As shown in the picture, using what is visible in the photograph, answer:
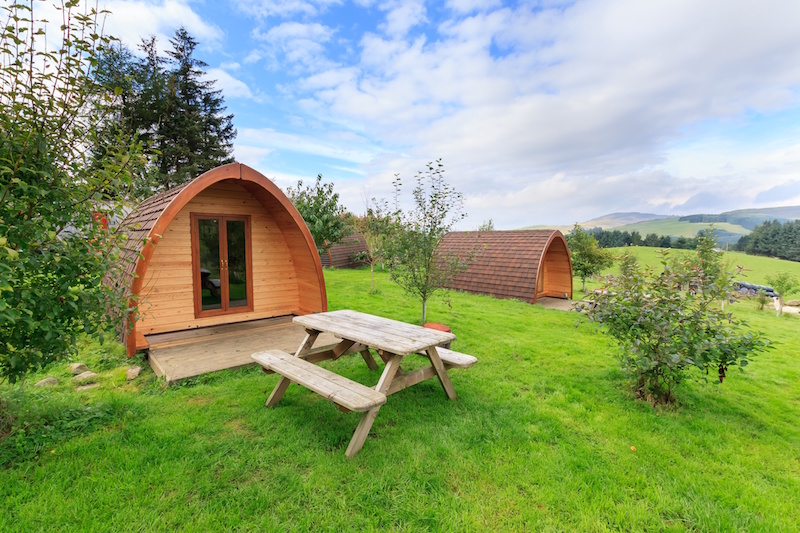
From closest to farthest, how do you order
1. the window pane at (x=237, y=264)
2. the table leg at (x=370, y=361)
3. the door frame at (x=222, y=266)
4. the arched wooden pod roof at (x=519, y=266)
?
the table leg at (x=370, y=361) < the door frame at (x=222, y=266) < the window pane at (x=237, y=264) < the arched wooden pod roof at (x=519, y=266)

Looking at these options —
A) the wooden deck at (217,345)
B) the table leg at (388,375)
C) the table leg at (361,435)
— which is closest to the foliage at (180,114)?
the wooden deck at (217,345)

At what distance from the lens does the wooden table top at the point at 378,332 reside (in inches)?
125

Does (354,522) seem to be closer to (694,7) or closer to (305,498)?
(305,498)

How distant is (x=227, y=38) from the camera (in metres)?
8.80

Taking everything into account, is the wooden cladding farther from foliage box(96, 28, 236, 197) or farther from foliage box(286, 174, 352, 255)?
foliage box(96, 28, 236, 197)

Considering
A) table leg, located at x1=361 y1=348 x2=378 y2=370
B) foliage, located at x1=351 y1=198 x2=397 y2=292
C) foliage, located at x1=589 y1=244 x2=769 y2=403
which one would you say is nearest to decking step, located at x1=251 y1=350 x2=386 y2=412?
table leg, located at x1=361 y1=348 x2=378 y2=370

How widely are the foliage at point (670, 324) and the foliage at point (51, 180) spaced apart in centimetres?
504

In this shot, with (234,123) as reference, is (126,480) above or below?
below

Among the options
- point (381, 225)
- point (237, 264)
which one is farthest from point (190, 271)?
point (381, 225)

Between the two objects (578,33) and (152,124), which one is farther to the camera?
(152,124)

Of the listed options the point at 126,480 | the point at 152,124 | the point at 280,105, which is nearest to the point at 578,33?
the point at 126,480

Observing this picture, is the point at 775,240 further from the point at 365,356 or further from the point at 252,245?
the point at 252,245

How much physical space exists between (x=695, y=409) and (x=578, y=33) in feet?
25.4

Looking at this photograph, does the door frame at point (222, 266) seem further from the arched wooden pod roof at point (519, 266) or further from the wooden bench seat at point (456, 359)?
the arched wooden pod roof at point (519, 266)
